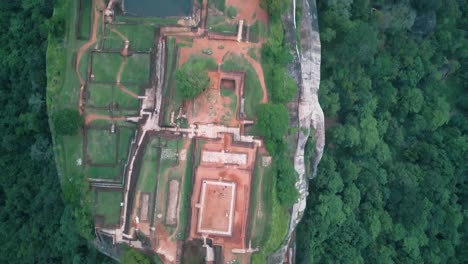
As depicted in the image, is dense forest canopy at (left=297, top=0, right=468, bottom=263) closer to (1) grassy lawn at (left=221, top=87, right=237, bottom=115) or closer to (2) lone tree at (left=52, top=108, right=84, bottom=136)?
(1) grassy lawn at (left=221, top=87, right=237, bottom=115)

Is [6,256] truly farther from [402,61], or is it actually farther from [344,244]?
[402,61]

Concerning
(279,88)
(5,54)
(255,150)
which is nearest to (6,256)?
(5,54)

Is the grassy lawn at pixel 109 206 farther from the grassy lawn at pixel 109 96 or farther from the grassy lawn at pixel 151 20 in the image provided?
the grassy lawn at pixel 151 20

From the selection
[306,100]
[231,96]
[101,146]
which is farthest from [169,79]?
[306,100]

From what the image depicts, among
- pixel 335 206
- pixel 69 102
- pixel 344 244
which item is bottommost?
pixel 344 244

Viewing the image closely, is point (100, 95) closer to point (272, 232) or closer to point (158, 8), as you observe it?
point (158, 8)

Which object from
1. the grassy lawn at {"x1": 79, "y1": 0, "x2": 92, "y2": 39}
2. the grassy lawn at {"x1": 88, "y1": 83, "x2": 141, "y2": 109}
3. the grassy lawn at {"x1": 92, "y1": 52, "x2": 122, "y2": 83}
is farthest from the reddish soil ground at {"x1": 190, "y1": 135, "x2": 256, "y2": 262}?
the grassy lawn at {"x1": 79, "y1": 0, "x2": 92, "y2": 39}
